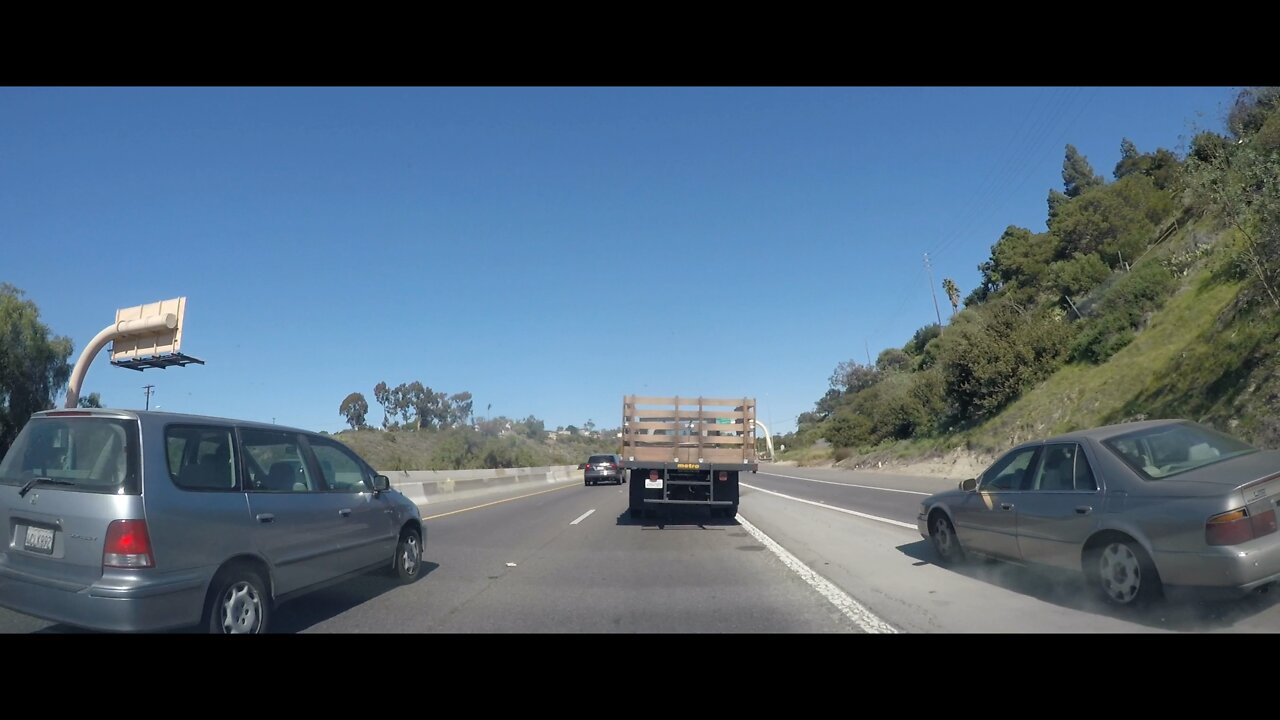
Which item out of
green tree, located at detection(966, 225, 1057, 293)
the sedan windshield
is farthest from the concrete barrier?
green tree, located at detection(966, 225, 1057, 293)

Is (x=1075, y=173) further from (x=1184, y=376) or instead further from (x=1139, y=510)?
(x=1139, y=510)

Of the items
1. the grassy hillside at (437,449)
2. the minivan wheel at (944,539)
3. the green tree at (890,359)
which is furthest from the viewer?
the green tree at (890,359)

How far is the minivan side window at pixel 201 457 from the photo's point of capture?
19.5ft

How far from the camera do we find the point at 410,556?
920 centimetres

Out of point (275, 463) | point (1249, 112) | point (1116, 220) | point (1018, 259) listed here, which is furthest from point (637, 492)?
point (1018, 259)

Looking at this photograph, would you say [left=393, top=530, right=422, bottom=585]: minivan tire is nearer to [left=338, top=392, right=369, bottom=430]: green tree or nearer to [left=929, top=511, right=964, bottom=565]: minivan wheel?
[left=929, top=511, right=964, bottom=565]: minivan wheel

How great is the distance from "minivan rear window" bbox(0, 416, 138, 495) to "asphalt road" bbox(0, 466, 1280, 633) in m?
1.56

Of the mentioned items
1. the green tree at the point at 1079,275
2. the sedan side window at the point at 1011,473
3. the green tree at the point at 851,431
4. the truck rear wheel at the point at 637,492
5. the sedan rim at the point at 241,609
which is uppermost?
the green tree at the point at 1079,275

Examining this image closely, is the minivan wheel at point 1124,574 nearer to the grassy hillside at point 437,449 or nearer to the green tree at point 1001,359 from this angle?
the grassy hillside at point 437,449

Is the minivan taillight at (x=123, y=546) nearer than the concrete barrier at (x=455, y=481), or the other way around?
the minivan taillight at (x=123, y=546)

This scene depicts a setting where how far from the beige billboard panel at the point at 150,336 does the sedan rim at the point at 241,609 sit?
1360 centimetres

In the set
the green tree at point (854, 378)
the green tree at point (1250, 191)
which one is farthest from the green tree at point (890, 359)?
the green tree at point (1250, 191)

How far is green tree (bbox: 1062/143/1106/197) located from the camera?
80.2 meters
